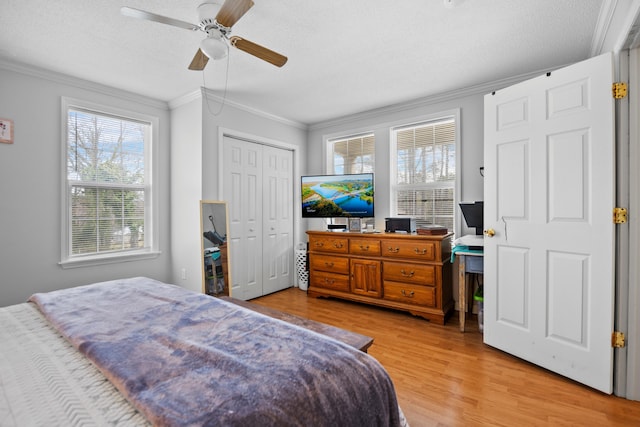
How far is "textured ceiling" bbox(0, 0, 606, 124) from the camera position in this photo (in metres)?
1.97

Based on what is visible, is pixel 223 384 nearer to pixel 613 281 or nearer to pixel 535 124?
pixel 613 281

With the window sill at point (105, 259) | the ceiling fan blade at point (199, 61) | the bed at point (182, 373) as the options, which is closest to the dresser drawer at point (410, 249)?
the bed at point (182, 373)

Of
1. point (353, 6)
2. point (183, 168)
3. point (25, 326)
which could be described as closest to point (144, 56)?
point (183, 168)

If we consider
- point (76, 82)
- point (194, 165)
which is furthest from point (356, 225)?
point (76, 82)

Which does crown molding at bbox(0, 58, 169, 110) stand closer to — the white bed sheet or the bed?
the bed

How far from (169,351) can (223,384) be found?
0.33 metres

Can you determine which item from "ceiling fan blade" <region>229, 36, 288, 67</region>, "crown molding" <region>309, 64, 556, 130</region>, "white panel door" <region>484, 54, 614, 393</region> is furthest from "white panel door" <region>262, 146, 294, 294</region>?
"white panel door" <region>484, 54, 614, 393</region>

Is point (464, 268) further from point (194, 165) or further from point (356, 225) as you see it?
point (194, 165)

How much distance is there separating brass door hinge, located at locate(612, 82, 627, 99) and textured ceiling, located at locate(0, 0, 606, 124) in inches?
22.8

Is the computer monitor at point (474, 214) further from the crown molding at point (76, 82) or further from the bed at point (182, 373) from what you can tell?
the crown molding at point (76, 82)

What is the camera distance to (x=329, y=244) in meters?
3.87

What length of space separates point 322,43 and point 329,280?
8.79 feet

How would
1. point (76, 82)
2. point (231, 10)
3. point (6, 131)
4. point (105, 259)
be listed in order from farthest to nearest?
point (105, 259)
point (76, 82)
point (6, 131)
point (231, 10)

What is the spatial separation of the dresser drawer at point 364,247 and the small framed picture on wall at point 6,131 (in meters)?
3.43
